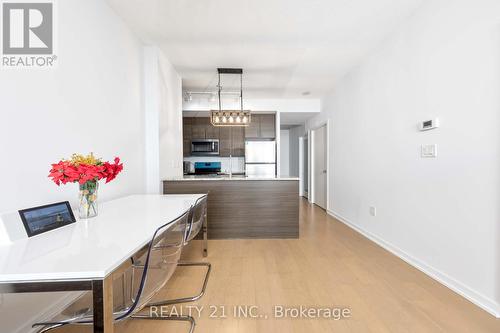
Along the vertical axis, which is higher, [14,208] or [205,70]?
[205,70]

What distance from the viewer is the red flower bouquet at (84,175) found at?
1.39 metres

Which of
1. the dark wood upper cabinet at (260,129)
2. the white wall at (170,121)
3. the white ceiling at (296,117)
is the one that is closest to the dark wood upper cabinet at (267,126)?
the dark wood upper cabinet at (260,129)

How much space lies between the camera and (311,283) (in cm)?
217

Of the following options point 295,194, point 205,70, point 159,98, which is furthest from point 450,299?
point 205,70

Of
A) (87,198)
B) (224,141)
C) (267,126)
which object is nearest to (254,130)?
(267,126)

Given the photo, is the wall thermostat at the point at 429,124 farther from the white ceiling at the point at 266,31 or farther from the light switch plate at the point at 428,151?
the white ceiling at the point at 266,31

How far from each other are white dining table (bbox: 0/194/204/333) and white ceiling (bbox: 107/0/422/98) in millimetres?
2186

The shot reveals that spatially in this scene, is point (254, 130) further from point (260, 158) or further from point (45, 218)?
point (45, 218)

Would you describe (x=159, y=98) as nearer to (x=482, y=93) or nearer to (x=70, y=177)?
(x=70, y=177)

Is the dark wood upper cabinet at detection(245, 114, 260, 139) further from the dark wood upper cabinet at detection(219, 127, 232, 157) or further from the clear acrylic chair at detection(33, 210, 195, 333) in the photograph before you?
the clear acrylic chair at detection(33, 210, 195, 333)

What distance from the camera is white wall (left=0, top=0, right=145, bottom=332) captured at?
1447 mm

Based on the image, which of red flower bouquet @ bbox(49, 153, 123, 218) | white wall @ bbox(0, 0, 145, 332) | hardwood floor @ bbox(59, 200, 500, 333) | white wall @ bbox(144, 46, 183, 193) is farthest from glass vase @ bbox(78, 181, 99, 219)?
white wall @ bbox(144, 46, 183, 193)

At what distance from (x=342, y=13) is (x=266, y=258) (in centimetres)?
277

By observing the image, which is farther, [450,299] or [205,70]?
[205,70]
